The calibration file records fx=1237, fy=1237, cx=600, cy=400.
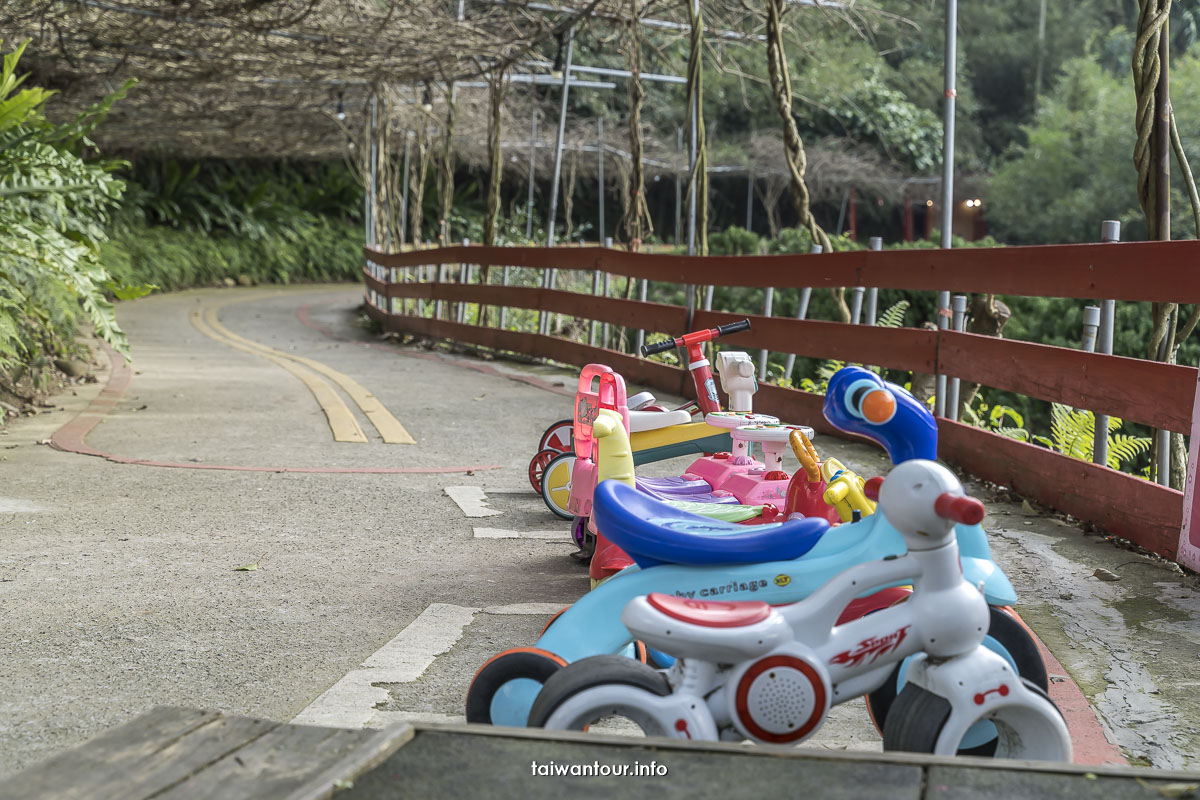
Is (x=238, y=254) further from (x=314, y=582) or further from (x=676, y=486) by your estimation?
(x=676, y=486)

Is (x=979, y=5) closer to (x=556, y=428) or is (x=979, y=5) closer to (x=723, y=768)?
(x=556, y=428)

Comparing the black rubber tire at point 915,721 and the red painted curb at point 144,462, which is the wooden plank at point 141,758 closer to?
the black rubber tire at point 915,721

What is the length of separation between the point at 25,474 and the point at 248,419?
7.51 ft

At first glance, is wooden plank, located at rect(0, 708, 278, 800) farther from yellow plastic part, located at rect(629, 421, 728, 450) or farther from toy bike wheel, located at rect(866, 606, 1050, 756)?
yellow plastic part, located at rect(629, 421, 728, 450)

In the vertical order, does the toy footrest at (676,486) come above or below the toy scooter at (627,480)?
below

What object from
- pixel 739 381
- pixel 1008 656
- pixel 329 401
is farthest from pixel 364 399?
pixel 1008 656

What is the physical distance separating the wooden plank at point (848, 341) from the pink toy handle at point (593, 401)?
2.99 meters

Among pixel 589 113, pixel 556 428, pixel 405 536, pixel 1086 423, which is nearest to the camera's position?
pixel 405 536

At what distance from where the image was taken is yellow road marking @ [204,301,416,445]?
7.90 metres

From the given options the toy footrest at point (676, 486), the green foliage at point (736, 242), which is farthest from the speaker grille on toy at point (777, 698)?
the green foliage at point (736, 242)

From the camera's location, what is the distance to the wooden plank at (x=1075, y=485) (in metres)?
4.61

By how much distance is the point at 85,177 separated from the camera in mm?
9344

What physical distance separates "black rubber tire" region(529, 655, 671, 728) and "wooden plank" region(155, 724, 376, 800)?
35 centimetres

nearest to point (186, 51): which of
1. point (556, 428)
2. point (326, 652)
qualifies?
point (556, 428)
